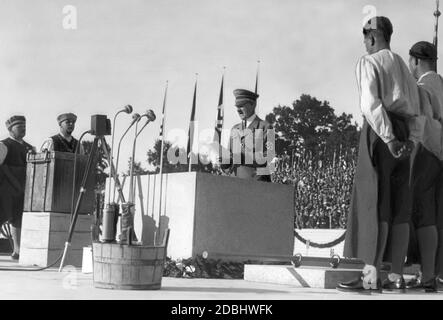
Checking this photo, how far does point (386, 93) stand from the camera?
5.11 meters

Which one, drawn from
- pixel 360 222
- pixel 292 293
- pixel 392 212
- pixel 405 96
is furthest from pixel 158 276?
pixel 405 96

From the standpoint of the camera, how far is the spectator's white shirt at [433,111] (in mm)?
5617

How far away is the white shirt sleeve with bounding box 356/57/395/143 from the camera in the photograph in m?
4.90

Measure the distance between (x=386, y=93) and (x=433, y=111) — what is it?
0.89m

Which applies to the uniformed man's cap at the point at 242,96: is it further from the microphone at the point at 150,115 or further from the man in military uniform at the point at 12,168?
the man in military uniform at the point at 12,168

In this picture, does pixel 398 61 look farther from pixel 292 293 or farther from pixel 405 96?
pixel 292 293

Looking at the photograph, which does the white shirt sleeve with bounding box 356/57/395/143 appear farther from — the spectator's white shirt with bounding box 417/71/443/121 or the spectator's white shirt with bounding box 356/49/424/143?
the spectator's white shirt with bounding box 417/71/443/121

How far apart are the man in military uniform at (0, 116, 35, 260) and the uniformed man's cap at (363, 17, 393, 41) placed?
6677 mm

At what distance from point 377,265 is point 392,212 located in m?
0.47

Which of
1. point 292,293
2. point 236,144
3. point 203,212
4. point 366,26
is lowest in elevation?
point 292,293

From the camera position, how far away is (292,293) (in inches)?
186

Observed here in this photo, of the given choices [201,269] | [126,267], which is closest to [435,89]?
[201,269]

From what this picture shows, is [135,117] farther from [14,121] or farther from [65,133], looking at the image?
[14,121]

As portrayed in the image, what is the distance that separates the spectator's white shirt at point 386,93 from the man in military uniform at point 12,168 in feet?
22.2
